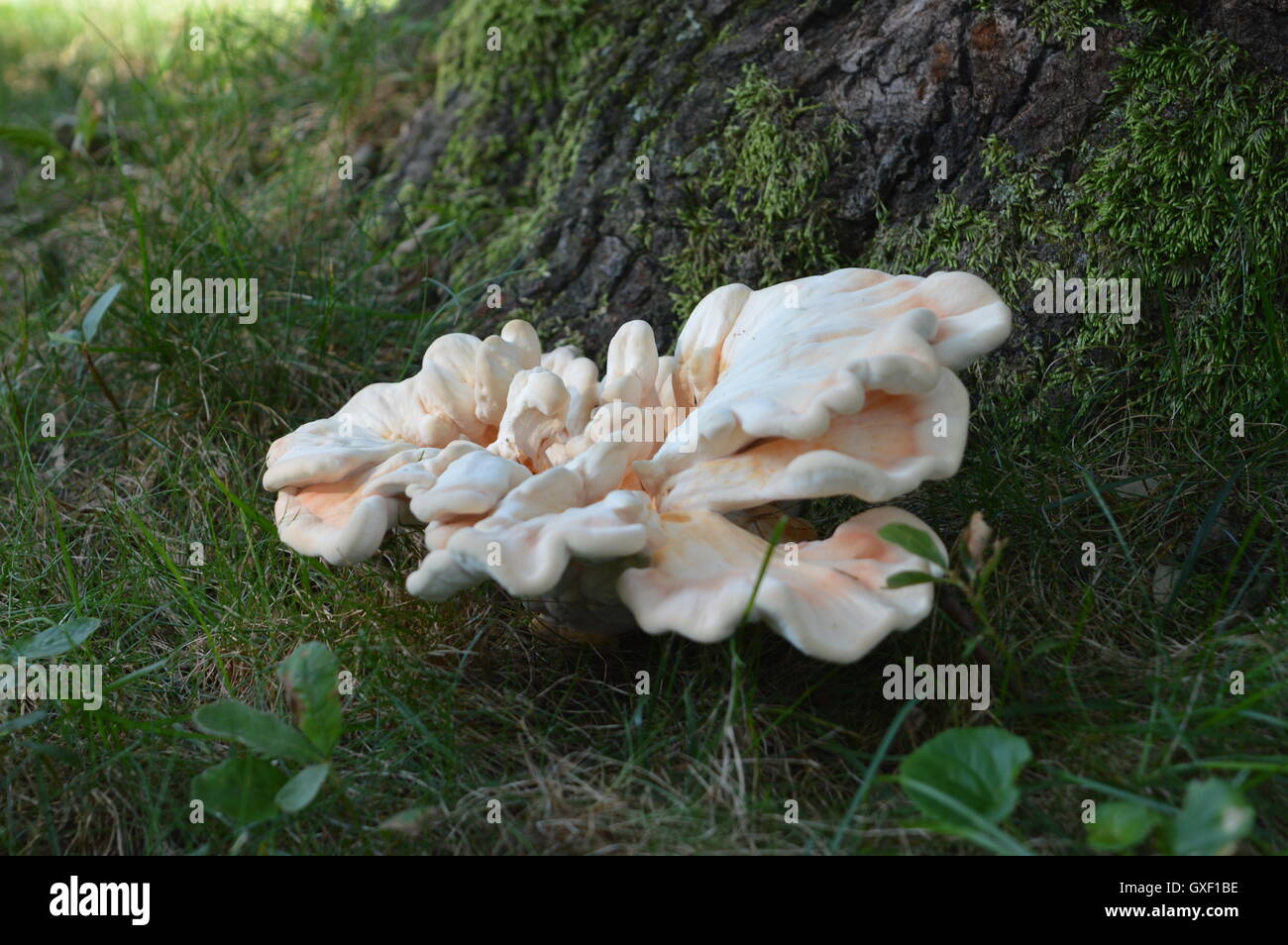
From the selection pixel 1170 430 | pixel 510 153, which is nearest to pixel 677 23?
pixel 510 153

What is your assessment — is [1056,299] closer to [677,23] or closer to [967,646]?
[967,646]

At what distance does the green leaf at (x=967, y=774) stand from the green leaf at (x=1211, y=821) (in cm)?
25

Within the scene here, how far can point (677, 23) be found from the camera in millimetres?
3900

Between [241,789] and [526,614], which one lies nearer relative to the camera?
[241,789]

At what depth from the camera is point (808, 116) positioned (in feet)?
11.3

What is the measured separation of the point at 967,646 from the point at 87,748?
1.97m

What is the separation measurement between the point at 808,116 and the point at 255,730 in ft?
8.21

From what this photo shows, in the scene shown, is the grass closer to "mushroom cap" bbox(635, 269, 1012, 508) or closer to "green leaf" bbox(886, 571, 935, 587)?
"green leaf" bbox(886, 571, 935, 587)

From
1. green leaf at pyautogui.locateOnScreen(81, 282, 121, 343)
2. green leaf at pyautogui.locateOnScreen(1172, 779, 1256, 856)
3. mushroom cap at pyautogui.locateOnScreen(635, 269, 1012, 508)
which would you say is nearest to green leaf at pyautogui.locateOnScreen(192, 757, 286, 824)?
mushroom cap at pyautogui.locateOnScreen(635, 269, 1012, 508)

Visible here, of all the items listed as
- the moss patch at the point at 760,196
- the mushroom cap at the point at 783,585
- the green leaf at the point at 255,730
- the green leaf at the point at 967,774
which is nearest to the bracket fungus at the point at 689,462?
the mushroom cap at the point at 783,585

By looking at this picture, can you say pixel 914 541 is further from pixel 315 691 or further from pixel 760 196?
pixel 760 196

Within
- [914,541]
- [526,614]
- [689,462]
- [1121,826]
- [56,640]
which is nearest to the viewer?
[1121,826]

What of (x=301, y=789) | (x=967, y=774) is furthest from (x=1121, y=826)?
(x=301, y=789)

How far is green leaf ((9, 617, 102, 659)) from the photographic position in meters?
2.51
